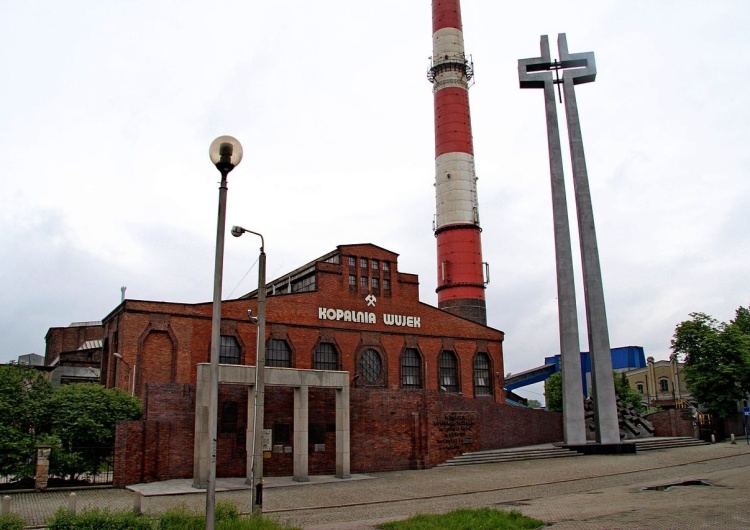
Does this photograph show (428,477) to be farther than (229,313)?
No

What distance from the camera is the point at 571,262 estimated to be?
123 feet

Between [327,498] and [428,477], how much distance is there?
6.92 metres

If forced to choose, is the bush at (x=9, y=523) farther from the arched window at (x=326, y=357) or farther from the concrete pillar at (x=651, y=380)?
the concrete pillar at (x=651, y=380)

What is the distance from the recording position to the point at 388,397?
100 ft

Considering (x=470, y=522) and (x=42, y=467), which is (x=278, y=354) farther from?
(x=470, y=522)

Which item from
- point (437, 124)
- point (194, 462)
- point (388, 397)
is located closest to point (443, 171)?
point (437, 124)

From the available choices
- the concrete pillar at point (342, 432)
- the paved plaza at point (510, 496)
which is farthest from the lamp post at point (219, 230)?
the concrete pillar at point (342, 432)

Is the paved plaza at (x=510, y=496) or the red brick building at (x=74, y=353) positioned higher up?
the red brick building at (x=74, y=353)

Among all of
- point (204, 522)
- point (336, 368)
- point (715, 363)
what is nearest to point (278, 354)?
point (336, 368)

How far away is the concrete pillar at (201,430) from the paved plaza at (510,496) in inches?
24.6

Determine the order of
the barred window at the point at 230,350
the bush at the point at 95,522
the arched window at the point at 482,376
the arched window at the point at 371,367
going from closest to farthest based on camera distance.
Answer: the bush at the point at 95,522, the barred window at the point at 230,350, the arched window at the point at 371,367, the arched window at the point at 482,376

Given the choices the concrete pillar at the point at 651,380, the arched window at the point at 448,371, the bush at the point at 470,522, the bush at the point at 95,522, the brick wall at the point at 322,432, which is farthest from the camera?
the concrete pillar at the point at 651,380

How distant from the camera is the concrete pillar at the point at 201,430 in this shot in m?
23.4

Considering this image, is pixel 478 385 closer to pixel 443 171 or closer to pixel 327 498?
pixel 443 171
